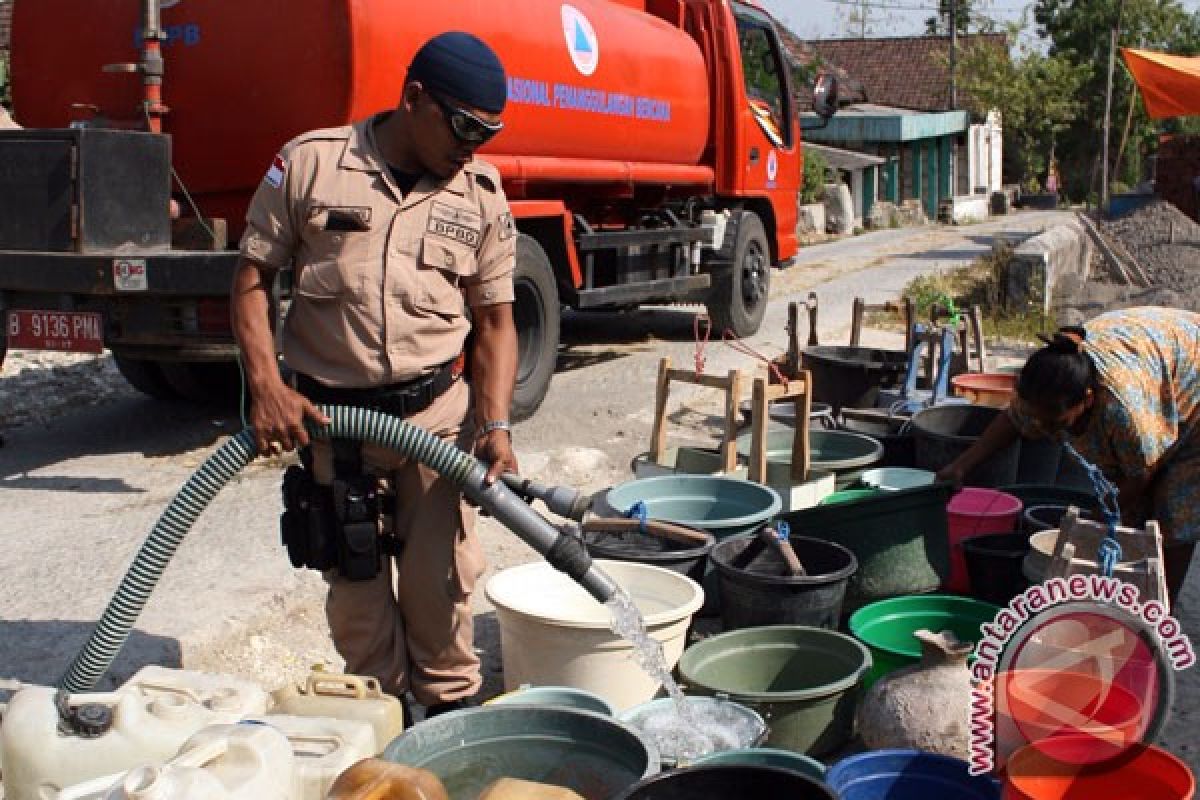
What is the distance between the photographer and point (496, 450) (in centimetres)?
315

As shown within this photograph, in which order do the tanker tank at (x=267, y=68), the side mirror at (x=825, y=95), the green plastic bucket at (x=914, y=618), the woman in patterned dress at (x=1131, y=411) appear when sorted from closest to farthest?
the woman in patterned dress at (x=1131, y=411) < the green plastic bucket at (x=914, y=618) < the tanker tank at (x=267, y=68) < the side mirror at (x=825, y=95)

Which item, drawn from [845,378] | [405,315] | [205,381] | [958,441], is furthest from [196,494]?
[205,381]

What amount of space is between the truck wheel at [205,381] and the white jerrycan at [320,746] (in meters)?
5.23

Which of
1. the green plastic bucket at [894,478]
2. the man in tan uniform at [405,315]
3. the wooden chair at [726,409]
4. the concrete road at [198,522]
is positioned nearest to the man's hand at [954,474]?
the concrete road at [198,522]

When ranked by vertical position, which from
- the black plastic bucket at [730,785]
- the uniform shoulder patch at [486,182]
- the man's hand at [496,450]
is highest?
the uniform shoulder patch at [486,182]

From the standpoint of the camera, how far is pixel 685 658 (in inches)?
144

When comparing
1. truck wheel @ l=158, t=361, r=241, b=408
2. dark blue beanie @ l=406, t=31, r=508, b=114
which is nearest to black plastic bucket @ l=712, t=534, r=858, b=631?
dark blue beanie @ l=406, t=31, r=508, b=114

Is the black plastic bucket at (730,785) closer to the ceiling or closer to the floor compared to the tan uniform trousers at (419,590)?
closer to the floor

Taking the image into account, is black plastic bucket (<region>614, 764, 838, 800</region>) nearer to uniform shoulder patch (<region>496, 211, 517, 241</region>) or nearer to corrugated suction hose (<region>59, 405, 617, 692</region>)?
corrugated suction hose (<region>59, 405, 617, 692</region>)

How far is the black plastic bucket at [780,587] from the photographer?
3887mm

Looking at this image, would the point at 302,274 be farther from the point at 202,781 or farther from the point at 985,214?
the point at 985,214

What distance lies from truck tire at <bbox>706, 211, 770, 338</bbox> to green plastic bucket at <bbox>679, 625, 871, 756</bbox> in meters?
7.03

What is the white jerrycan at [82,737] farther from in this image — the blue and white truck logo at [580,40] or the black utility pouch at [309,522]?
the blue and white truck logo at [580,40]

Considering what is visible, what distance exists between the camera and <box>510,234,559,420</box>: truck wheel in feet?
24.4
